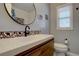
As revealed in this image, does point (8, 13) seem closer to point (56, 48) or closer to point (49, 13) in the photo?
point (49, 13)

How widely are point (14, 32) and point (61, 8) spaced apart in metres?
0.80

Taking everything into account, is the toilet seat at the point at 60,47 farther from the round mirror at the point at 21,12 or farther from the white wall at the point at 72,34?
the round mirror at the point at 21,12

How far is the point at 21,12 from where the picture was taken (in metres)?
1.52

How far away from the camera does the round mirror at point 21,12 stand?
50.5 inches

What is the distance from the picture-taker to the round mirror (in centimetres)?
128

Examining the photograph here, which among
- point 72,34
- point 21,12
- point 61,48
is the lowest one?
point 61,48

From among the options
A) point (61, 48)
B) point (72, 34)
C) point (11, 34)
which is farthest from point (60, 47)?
point (11, 34)

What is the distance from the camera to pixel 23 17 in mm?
1538

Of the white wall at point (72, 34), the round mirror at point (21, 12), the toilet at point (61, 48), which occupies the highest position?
the round mirror at point (21, 12)

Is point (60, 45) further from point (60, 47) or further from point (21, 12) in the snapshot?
point (21, 12)

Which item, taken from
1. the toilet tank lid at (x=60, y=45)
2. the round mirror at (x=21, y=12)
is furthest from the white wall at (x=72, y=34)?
the round mirror at (x=21, y=12)

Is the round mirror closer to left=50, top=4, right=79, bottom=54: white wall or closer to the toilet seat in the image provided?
left=50, top=4, right=79, bottom=54: white wall

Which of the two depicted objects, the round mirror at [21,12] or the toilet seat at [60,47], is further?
the toilet seat at [60,47]

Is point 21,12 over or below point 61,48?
over
